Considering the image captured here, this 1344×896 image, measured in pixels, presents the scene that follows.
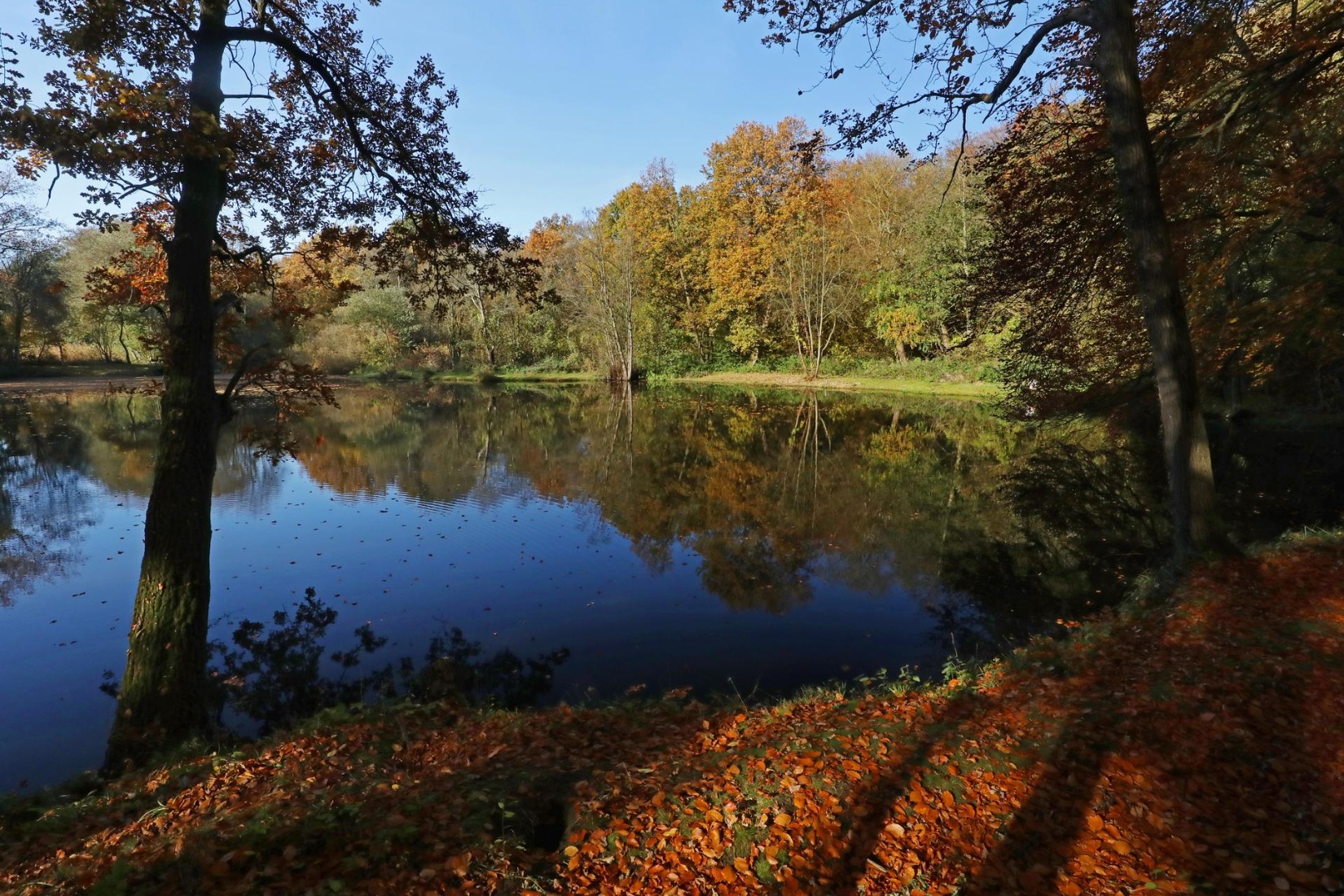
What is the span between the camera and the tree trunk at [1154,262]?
19.9ft

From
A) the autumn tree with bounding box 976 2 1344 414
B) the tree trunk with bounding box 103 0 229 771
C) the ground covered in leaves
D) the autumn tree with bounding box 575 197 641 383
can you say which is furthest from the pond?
the autumn tree with bounding box 575 197 641 383

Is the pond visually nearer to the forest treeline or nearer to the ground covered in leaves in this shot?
the ground covered in leaves

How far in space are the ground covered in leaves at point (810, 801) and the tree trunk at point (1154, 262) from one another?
1.82 meters

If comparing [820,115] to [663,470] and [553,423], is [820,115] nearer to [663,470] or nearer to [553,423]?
[663,470]

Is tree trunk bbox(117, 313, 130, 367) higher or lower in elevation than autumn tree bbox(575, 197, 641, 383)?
lower

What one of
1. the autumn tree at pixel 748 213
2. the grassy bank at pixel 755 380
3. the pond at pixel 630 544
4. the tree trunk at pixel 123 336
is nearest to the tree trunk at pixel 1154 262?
the pond at pixel 630 544

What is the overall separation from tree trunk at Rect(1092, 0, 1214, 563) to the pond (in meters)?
2.38

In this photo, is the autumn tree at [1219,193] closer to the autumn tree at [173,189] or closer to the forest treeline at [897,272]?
the forest treeline at [897,272]

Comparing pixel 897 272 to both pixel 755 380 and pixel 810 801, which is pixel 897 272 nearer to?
pixel 755 380

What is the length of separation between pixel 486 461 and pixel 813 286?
25332 millimetres

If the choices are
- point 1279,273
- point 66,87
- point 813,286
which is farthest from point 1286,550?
point 813,286

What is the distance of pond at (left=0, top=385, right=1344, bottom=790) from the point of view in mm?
7305

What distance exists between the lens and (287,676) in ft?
22.8

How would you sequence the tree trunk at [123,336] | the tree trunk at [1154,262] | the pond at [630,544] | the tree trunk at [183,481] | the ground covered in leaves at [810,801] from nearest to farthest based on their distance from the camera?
1. the ground covered in leaves at [810,801]
2. the tree trunk at [183,481]
3. the tree trunk at [1154,262]
4. the pond at [630,544]
5. the tree trunk at [123,336]
